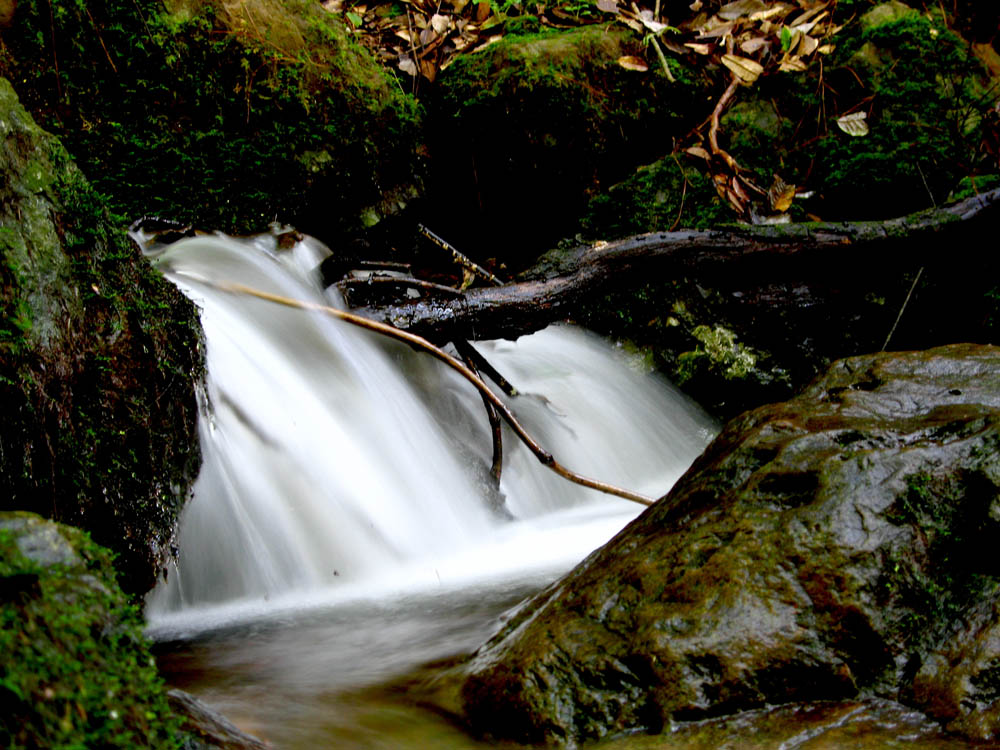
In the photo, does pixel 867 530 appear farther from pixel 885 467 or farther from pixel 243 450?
pixel 243 450

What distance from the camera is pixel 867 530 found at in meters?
1.72

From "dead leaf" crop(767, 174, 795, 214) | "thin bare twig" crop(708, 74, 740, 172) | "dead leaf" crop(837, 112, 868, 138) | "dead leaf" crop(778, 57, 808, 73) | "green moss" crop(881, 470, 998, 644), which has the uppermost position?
"dead leaf" crop(778, 57, 808, 73)

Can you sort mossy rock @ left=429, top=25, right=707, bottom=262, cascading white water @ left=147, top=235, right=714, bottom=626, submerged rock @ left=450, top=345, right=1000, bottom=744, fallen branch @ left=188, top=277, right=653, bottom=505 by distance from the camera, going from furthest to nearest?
mossy rock @ left=429, top=25, right=707, bottom=262 < fallen branch @ left=188, top=277, right=653, bottom=505 < cascading white water @ left=147, top=235, right=714, bottom=626 < submerged rock @ left=450, top=345, right=1000, bottom=744

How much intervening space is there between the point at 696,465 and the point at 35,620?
1709 millimetres

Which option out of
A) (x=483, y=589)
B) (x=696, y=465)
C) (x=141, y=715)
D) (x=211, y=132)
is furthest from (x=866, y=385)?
(x=211, y=132)

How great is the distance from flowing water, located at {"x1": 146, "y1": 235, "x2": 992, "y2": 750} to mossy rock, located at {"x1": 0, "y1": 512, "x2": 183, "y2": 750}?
26.9 inches

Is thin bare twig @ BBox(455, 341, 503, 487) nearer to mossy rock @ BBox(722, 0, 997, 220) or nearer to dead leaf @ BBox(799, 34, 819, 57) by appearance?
mossy rock @ BBox(722, 0, 997, 220)

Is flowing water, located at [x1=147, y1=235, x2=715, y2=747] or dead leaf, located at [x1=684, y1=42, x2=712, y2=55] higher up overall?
dead leaf, located at [x1=684, y1=42, x2=712, y2=55]

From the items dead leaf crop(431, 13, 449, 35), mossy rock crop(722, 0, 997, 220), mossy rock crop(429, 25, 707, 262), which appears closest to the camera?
mossy rock crop(722, 0, 997, 220)

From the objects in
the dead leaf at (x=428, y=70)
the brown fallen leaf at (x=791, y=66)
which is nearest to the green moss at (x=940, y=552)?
the brown fallen leaf at (x=791, y=66)

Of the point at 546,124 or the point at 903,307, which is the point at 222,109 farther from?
the point at 903,307

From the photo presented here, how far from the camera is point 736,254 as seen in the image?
419 cm

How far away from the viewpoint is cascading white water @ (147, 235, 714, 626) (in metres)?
2.95

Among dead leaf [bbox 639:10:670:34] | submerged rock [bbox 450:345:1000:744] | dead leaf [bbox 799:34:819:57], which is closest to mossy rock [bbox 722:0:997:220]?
dead leaf [bbox 799:34:819:57]
